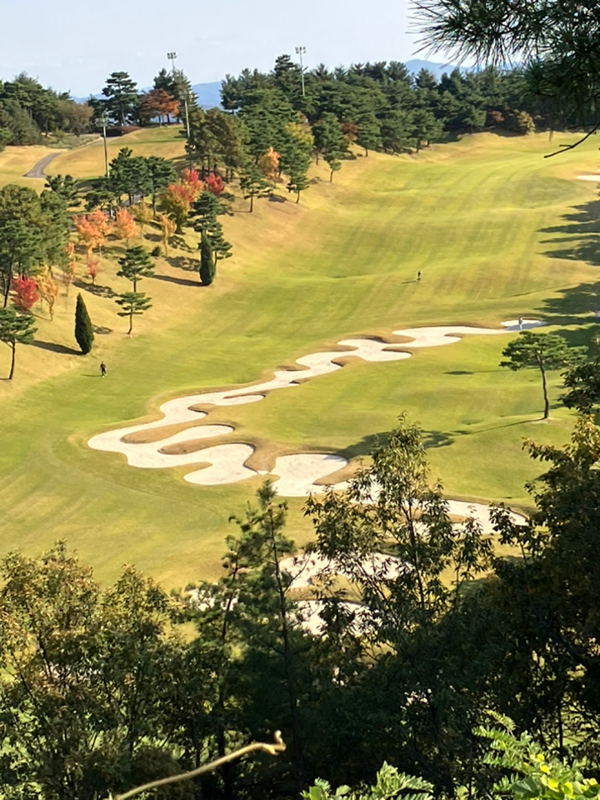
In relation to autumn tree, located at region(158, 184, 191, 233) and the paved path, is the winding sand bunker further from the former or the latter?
the paved path

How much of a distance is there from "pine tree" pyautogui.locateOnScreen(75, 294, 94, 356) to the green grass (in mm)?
890

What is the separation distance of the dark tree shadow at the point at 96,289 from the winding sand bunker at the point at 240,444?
68.4ft

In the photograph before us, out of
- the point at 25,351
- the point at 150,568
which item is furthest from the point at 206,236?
the point at 150,568

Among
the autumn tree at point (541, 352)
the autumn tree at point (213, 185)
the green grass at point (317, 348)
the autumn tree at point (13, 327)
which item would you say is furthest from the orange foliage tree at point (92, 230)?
the autumn tree at point (541, 352)

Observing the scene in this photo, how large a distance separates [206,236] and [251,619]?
6499cm

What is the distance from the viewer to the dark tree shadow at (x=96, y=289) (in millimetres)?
67062

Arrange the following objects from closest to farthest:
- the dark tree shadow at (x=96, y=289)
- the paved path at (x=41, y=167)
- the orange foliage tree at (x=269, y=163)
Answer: the dark tree shadow at (x=96, y=289)
the orange foliage tree at (x=269, y=163)
the paved path at (x=41, y=167)

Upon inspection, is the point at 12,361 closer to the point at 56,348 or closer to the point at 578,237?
the point at 56,348

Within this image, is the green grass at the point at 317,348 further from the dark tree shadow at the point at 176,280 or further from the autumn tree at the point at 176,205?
the autumn tree at the point at 176,205

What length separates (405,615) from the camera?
38.3ft

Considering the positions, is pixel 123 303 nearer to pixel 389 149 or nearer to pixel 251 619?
pixel 251 619

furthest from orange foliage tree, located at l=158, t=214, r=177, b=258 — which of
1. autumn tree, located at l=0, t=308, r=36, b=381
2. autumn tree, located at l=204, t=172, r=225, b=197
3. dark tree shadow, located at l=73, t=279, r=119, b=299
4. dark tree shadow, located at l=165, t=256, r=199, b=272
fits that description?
autumn tree, located at l=0, t=308, r=36, b=381

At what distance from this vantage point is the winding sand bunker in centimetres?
3447

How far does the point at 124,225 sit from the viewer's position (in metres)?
73.4
